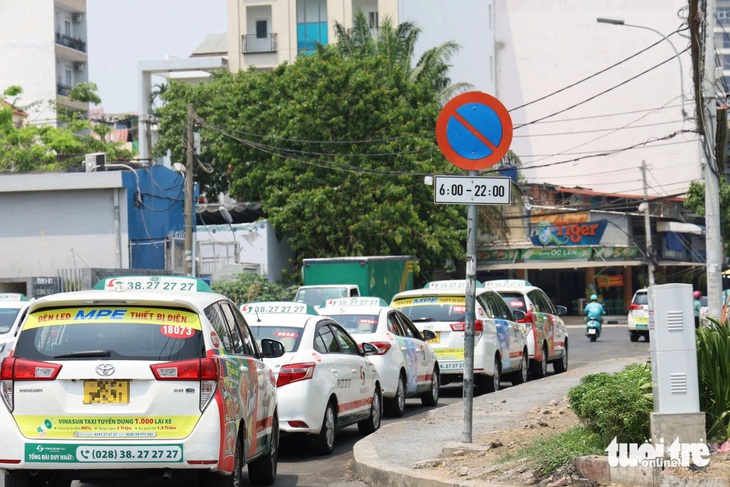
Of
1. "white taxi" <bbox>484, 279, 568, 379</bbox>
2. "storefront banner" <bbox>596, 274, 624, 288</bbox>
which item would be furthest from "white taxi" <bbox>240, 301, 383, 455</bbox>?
A: "storefront banner" <bbox>596, 274, 624, 288</bbox>

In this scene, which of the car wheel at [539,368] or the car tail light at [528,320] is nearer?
the car tail light at [528,320]

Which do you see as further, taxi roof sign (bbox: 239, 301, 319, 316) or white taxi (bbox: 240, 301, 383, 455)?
taxi roof sign (bbox: 239, 301, 319, 316)

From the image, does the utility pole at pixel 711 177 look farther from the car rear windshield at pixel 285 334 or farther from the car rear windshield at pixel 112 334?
the car rear windshield at pixel 112 334

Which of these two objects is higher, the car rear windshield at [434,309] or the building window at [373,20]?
the building window at [373,20]

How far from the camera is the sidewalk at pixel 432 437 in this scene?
999 centimetres

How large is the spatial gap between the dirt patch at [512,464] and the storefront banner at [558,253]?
45.0 meters

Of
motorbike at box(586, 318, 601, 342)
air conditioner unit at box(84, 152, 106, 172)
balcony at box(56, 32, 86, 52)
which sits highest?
balcony at box(56, 32, 86, 52)

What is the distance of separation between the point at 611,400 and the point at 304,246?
117ft

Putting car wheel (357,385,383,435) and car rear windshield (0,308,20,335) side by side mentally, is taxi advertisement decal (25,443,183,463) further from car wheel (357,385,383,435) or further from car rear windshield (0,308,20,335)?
car rear windshield (0,308,20,335)

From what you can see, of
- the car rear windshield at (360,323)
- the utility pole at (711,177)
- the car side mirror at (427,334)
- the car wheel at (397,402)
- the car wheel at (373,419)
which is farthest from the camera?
the utility pole at (711,177)

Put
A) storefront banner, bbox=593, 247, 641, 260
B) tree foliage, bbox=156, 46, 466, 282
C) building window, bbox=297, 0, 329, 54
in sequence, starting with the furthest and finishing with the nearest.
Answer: building window, bbox=297, 0, 329, 54 → storefront banner, bbox=593, 247, 641, 260 → tree foliage, bbox=156, 46, 466, 282

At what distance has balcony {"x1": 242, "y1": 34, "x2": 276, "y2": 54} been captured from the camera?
63.5 meters

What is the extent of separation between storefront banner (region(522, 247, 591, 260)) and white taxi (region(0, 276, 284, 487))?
49482 mm

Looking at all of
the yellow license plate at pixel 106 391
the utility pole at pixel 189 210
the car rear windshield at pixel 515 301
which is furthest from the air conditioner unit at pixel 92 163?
the yellow license plate at pixel 106 391
